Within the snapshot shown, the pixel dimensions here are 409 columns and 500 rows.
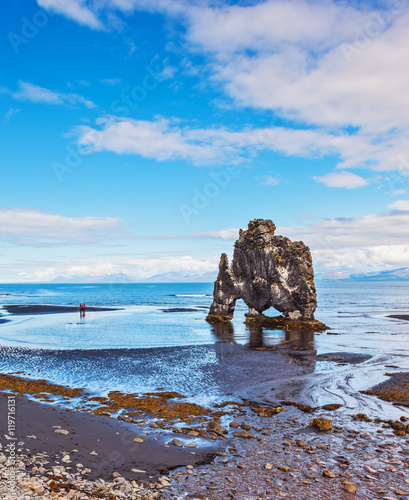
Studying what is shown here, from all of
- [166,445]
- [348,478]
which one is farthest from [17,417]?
[348,478]

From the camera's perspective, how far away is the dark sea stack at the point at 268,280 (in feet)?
192

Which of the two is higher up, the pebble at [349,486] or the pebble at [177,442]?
the pebble at [349,486]

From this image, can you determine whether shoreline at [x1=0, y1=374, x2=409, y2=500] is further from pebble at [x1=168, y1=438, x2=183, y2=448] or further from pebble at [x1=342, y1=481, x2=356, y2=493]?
pebble at [x1=168, y1=438, x2=183, y2=448]

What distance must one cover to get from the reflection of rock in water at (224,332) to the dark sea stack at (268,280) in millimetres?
3980

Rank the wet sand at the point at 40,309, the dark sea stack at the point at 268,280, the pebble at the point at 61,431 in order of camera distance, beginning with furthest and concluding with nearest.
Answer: the wet sand at the point at 40,309
the dark sea stack at the point at 268,280
the pebble at the point at 61,431

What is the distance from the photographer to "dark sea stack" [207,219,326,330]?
5856 centimetres

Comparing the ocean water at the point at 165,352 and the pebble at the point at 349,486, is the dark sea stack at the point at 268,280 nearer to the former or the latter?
the ocean water at the point at 165,352

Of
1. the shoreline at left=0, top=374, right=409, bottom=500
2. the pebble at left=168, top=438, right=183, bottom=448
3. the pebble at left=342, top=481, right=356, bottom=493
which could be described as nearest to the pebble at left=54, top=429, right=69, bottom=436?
the shoreline at left=0, top=374, right=409, bottom=500

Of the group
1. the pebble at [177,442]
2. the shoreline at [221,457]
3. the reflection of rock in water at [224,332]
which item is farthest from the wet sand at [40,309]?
the pebble at [177,442]

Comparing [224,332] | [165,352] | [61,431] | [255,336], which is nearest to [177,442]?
[61,431]

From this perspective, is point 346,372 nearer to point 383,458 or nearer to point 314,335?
point 383,458

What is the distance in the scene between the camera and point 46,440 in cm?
1539

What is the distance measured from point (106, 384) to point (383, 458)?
19.2 metres

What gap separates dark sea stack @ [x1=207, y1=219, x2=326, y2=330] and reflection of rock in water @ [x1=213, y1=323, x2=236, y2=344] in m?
3.98
